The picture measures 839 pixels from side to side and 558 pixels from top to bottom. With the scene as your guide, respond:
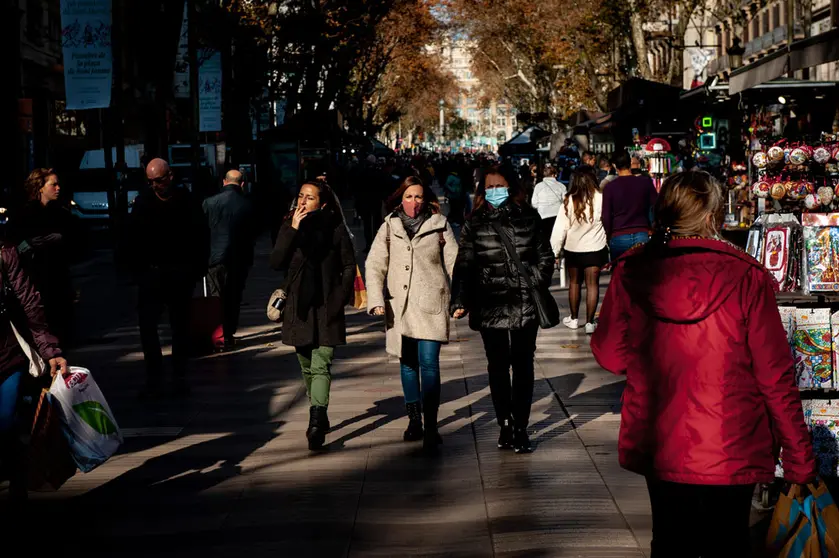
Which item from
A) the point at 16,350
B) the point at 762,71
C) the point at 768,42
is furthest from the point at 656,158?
the point at 768,42

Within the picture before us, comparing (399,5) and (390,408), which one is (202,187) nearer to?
(399,5)

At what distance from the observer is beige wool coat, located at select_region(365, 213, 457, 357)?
26.7 ft

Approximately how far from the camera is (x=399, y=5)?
43.5 metres

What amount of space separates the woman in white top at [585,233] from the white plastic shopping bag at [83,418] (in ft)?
23.3

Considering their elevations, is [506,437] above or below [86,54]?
below

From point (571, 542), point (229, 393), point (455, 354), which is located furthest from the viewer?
point (455, 354)

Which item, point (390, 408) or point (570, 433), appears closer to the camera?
point (570, 433)

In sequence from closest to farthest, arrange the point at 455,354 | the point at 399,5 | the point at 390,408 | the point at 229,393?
the point at 390,408, the point at 229,393, the point at 455,354, the point at 399,5

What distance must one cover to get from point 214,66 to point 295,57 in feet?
28.7

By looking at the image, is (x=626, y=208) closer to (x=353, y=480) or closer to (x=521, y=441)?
(x=521, y=441)

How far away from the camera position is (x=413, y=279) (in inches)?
323

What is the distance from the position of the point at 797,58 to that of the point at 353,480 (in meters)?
5.88

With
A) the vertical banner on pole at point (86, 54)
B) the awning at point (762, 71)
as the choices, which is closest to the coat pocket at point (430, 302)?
the awning at point (762, 71)

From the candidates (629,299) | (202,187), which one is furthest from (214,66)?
(629,299)
